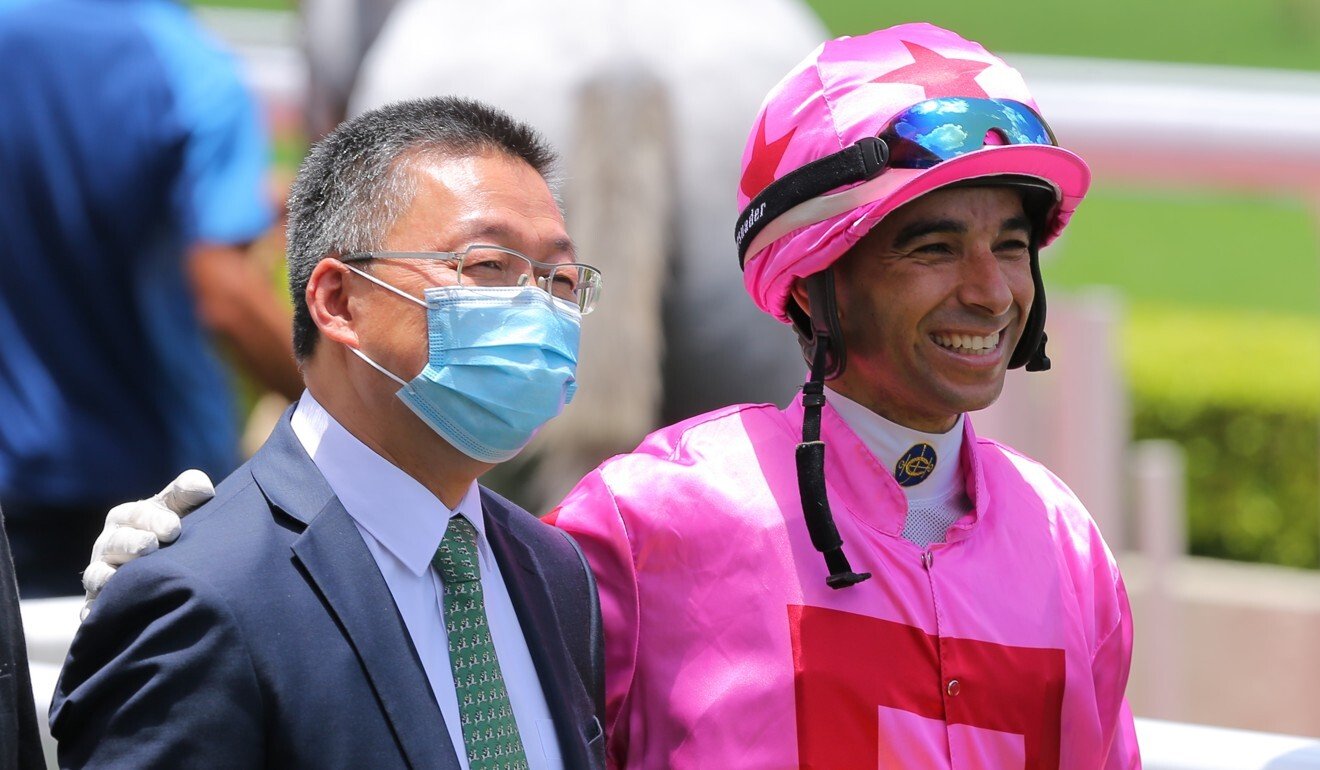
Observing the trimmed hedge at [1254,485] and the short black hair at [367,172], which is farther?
the trimmed hedge at [1254,485]

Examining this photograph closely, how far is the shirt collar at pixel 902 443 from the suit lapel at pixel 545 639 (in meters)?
0.47

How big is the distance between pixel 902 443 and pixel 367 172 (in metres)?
0.77

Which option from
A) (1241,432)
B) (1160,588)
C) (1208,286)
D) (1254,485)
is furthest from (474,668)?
(1208,286)

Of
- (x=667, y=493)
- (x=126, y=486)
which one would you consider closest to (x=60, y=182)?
(x=126, y=486)

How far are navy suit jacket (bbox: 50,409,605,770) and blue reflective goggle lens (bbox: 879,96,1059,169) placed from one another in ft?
2.66

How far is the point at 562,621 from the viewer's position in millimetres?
2125

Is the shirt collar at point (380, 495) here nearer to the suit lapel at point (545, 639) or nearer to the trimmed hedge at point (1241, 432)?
the suit lapel at point (545, 639)

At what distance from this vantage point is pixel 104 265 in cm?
386

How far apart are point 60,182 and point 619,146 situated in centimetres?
121

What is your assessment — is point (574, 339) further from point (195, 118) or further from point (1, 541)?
point (195, 118)

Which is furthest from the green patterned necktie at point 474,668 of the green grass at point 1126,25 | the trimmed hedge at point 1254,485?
the green grass at point 1126,25

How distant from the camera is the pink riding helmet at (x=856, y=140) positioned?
7.15 feet

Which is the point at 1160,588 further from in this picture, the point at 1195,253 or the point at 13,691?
the point at 1195,253

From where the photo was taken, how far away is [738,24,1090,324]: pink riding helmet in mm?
2180
